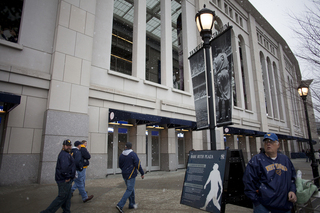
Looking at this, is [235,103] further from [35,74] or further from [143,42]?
[35,74]

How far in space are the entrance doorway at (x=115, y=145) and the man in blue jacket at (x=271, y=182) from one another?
10079 mm

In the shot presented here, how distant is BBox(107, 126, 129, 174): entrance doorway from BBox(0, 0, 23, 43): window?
6655 millimetres

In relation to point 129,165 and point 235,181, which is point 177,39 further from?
point 235,181

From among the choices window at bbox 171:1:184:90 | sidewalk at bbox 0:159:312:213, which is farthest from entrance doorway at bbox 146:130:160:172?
sidewalk at bbox 0:159:312:213

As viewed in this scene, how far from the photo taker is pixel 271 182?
115 inches

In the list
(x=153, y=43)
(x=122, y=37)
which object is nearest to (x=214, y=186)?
(x=122, y=37)

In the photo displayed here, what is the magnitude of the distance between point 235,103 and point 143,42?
44.0 feet

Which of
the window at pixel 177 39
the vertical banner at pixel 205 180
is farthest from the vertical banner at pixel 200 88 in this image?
the window at pixel 177 39

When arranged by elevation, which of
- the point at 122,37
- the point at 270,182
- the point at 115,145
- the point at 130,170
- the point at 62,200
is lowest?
the point at 62,200

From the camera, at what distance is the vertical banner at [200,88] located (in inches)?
219

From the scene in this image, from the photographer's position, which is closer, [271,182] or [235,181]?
[271,182]

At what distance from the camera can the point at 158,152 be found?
576 inches

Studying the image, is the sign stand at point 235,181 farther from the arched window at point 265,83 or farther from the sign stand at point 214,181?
the arched window at point 265,83

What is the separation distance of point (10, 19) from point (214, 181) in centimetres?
1127
